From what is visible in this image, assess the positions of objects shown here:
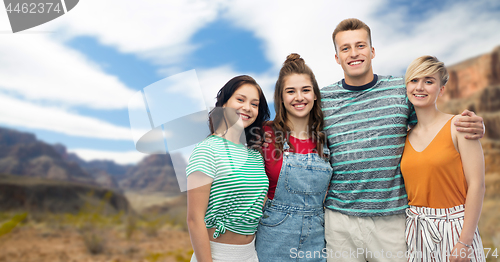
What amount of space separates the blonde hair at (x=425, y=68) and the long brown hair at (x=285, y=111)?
2.02 ft

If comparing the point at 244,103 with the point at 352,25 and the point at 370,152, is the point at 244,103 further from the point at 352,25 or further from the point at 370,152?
the point at 352,25

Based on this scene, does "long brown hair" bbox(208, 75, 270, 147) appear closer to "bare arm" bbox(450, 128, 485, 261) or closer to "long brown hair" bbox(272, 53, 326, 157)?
"long brown hair" bbox(272, 53, 326, 157)

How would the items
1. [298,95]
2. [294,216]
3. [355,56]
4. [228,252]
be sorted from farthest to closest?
[355,56] < [298,95] < [294,216] < [228,252]

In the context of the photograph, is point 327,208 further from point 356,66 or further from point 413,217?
point 356,66

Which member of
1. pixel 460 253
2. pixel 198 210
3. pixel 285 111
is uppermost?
pixel 285 111

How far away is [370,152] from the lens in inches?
76.7

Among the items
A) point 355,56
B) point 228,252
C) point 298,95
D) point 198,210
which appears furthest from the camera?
point 355,56

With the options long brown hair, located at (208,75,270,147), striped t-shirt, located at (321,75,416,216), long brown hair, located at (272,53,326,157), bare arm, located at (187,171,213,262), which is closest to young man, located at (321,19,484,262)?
striped t-shirt, located at (321,75,416,216)

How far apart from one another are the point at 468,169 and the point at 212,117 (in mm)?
1581

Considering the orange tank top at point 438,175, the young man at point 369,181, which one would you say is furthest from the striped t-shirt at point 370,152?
the orange tank top at point 438,175

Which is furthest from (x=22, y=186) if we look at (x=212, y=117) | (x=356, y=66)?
(x=356, y=66)

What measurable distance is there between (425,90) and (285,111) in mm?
921

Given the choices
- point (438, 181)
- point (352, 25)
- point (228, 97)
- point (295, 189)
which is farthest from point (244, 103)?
point (438, 181)

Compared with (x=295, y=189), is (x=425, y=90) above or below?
above
